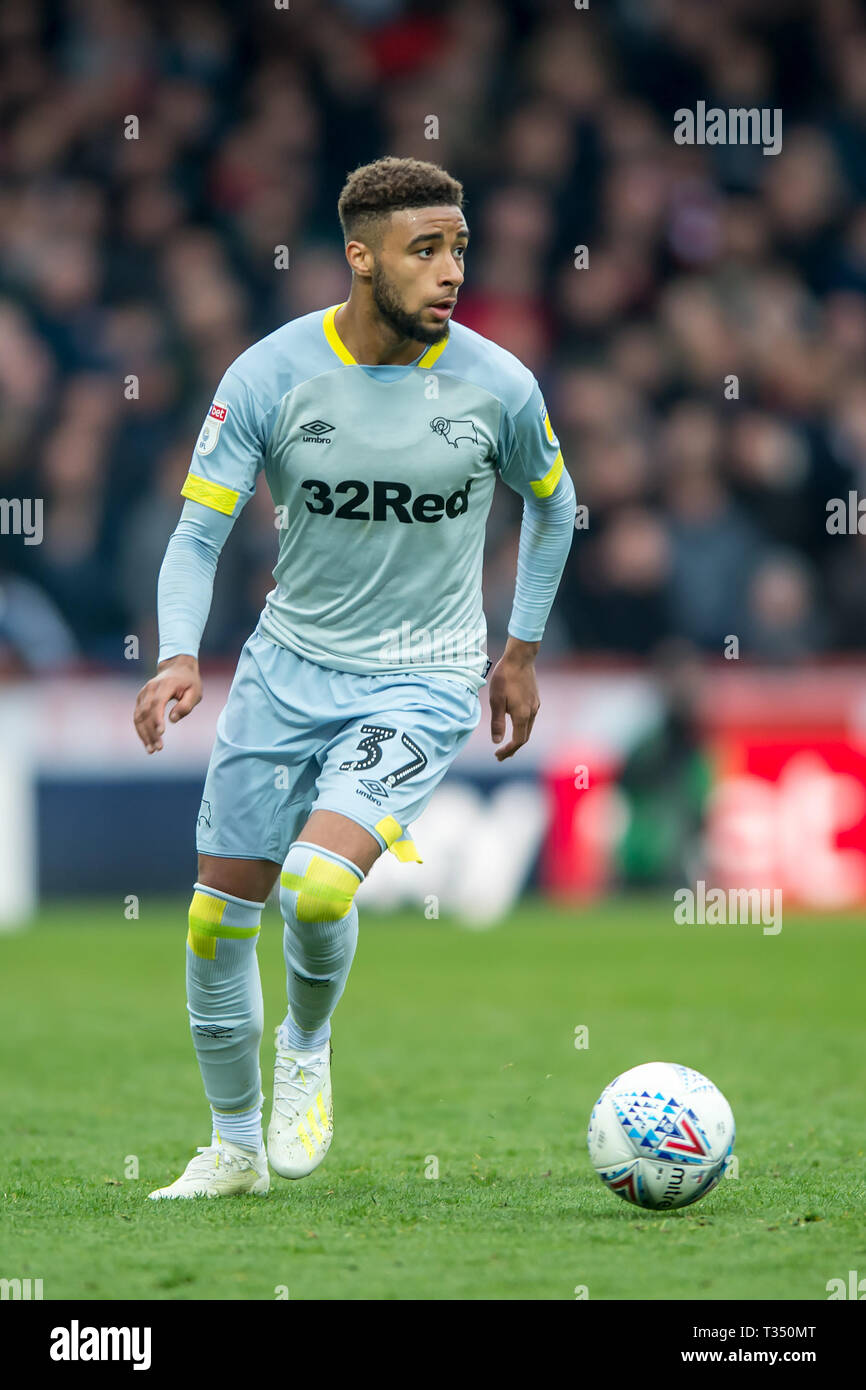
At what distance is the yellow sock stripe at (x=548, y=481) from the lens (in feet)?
18.6

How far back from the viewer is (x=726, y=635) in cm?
1341

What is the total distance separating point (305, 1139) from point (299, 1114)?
0.24 feet

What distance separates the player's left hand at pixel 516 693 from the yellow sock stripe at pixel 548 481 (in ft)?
1.33

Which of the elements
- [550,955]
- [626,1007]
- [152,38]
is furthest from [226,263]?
[626,1007]

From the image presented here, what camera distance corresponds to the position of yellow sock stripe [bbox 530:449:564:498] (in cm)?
567

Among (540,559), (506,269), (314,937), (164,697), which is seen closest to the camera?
(164,697)

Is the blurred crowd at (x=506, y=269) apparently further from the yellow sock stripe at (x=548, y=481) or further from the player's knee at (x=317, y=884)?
the player's knee at (x=317, y=884)

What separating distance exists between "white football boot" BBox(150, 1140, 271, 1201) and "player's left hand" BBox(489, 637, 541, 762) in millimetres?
1245

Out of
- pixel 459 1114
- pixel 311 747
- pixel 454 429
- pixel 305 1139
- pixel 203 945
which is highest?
pixel 454 429

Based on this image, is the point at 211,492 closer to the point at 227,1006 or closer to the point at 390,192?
the point at 390,192

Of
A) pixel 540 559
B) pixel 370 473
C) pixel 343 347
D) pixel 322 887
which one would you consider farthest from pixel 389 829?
pixel 343 347

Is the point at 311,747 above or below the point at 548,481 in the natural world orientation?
below

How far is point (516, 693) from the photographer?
5758 mm
